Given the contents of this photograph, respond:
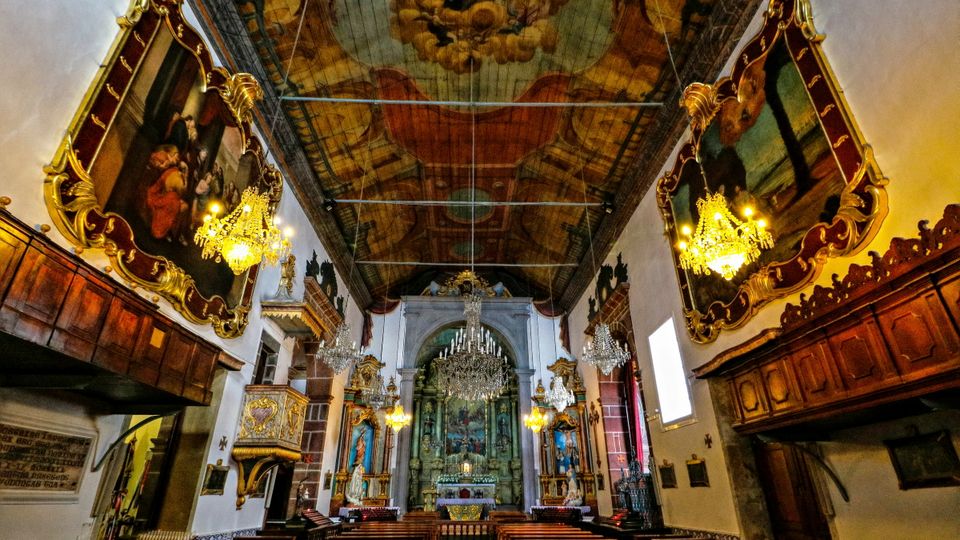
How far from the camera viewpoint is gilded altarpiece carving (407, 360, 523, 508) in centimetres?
1573

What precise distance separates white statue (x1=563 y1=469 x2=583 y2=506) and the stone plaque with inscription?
10.2m

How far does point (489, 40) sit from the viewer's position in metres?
7.31

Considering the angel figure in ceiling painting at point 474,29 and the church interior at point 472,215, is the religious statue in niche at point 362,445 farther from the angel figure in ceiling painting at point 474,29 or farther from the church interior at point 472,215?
the angel figure in ceiling painting at point 474,29

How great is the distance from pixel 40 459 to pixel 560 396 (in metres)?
10.0

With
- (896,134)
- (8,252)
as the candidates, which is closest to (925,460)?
(896,134)

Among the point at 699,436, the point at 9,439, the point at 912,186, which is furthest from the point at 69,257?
the point at 699,436


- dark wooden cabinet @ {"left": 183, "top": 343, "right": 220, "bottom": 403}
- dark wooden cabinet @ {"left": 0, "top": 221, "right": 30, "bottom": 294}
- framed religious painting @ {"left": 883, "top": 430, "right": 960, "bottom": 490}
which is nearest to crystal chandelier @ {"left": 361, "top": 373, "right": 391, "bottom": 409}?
dark wooden cabinet @ {"left": 183, "top": 343, "right": 220, "bottom": 403}

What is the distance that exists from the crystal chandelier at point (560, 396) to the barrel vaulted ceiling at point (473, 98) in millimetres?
3315

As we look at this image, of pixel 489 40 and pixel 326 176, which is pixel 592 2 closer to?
pixel 489 40

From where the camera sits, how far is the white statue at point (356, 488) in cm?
1123

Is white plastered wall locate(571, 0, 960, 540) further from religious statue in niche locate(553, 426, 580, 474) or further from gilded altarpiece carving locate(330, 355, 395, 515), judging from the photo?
gilded altarpiece carving locate(330, 355, 395, 515)

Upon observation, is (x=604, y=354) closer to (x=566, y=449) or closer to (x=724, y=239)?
(x=724, y=239)

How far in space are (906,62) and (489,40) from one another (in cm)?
538

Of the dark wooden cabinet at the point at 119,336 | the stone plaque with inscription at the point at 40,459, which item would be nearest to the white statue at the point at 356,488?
the stone plaque with inscription at the point at 40,459
